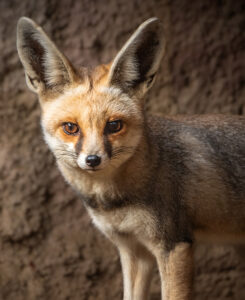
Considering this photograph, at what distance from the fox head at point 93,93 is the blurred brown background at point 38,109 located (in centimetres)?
129

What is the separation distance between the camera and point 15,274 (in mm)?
4539

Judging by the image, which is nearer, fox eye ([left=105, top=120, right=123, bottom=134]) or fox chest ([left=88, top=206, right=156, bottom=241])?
fox eye ([left=105, top=120, right=123, bottom=134])

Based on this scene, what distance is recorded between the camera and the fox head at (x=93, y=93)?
9.29 ft

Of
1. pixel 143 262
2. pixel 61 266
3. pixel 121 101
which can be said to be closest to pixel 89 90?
pixel 121 101

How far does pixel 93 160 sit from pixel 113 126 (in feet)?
1.00

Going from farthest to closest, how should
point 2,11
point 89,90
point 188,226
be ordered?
point 2,11
point 188,226
point 89,90

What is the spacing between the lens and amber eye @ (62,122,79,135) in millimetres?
2859

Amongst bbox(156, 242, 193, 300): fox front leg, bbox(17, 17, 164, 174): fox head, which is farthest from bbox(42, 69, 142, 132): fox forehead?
bbox(156, 242, 193, 300): fox front leg

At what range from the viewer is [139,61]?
304 centimetres

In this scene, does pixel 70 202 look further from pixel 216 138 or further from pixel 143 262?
pixel 216 138

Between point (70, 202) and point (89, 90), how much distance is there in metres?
1.73

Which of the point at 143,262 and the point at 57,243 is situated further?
the point at 57,243

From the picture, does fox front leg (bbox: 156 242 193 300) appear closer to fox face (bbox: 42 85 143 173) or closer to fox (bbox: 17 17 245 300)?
fox (bbox: 17 17 245 300)

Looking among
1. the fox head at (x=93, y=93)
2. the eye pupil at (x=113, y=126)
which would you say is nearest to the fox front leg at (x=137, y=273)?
the fox head at (x=93, y=93)
